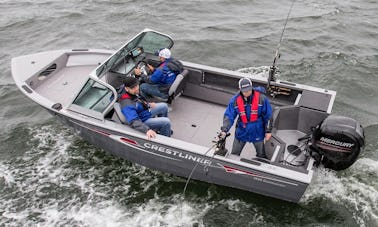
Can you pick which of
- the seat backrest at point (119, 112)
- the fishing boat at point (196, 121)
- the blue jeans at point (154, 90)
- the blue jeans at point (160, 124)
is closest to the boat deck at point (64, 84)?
the fishing boat at point (196, 121)

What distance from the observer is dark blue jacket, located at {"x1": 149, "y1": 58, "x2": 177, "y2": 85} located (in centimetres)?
663

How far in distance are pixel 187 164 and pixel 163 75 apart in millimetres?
1808

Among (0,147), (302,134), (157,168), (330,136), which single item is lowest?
(0,147)

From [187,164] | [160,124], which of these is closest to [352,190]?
[187,164]

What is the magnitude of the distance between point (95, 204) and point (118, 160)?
107cm

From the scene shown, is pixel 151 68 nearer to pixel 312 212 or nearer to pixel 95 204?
pixel 95 204

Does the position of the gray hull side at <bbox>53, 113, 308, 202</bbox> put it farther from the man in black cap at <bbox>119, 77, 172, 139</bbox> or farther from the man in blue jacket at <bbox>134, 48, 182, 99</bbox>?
the man in blue jacket at <bbox>134, 48, 182, 99</bbox>

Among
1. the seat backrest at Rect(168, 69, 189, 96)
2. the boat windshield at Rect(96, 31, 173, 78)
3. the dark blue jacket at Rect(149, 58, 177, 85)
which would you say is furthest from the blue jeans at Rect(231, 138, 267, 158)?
the boat windshield at Rect(96, 31, 173, 78)

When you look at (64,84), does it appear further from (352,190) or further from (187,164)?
(352,190)

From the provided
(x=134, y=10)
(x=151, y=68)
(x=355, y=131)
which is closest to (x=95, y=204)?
(x=151, y=68)

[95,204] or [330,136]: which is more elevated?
[330,136]

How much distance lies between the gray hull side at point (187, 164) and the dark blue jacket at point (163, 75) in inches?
55.6

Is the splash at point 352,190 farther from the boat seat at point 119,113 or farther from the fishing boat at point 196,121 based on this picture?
the boat seat at point 119,113

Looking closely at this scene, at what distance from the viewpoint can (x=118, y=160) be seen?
6.77 metres
